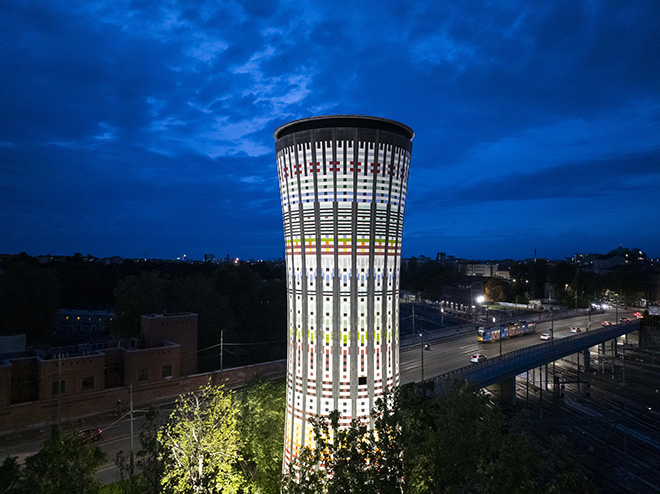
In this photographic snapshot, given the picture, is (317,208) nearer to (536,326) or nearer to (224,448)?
(224,448)

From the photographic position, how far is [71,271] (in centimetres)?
10450

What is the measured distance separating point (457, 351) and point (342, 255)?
153 ft

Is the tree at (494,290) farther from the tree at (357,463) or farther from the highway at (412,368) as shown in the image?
the tree at (357,463)

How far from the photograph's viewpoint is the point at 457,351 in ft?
Result: 192

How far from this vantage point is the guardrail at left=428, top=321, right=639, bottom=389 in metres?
38.2

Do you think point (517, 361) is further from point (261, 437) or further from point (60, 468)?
point (60, 468)

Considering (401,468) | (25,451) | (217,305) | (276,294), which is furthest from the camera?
(276,294)

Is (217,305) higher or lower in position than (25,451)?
higher

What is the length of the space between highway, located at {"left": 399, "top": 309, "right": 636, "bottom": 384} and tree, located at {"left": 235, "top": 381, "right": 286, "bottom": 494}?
56.5ft

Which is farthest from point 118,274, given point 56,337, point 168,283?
point 168,283

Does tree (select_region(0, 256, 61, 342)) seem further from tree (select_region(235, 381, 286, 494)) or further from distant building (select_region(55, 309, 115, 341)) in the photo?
tree (select_region(235, 381, 286, 494))

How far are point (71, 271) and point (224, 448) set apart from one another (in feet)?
351

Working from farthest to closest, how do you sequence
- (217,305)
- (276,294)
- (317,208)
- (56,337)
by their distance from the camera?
(56,337), (276,294), (217,305), (317,208)

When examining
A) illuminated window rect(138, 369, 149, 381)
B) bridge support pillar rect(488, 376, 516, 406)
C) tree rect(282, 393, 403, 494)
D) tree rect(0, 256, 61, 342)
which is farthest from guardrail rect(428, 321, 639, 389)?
tree rect(0, 256, 61, 342)
